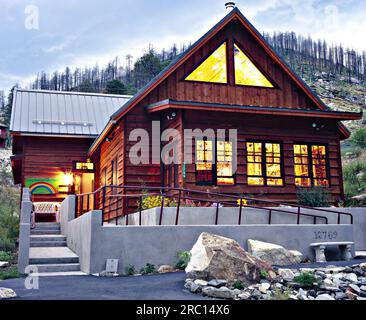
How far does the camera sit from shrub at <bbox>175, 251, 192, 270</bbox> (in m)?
11.3

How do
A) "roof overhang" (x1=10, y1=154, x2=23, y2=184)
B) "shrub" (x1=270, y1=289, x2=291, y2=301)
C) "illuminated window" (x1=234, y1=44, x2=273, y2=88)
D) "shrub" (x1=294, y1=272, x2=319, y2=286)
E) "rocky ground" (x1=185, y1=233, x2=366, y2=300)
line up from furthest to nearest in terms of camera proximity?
"roof overhang" (x1=10, y1=154, x2=23, y2=184) → "illuminated window" (x1=234, y1=44, x2=273, y2=88) → "shrub" (x1=294, y1=272, x2=319, y2=286) → "rocky ground" (x1=185, y1=233, x2=366, y2=300) → "shrub" (x1=270, y1=289, x2=291, y2=301)

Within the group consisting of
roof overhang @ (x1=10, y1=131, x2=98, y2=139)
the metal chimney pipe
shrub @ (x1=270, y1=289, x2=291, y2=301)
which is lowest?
shrub @ (x1=270, y1=289, x2=291, y2=301)

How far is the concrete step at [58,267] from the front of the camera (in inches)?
475

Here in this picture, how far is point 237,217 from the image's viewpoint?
13.4 meters

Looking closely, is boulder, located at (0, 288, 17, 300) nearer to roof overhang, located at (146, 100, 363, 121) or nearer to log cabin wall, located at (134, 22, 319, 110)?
roof overhang, located at (146, 100, 363, 121)

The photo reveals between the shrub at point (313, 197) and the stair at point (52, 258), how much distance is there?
811cm

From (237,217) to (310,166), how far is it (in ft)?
18.0

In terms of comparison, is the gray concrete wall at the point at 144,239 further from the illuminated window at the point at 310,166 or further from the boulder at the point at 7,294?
the illuminated window at the point at 310,166

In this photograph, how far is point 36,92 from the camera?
27.2 meters

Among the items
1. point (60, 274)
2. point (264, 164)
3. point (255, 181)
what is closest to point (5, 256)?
point (60, 274)

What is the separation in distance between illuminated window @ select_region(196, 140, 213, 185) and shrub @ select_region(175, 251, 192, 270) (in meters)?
4.74

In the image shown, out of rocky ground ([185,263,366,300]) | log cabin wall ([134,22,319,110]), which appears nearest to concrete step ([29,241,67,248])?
log cabin wall ([134,22,319,110])

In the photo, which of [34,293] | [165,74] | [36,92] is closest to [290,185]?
[165,74]

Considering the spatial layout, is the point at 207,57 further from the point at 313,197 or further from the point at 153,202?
the point at 153,202
